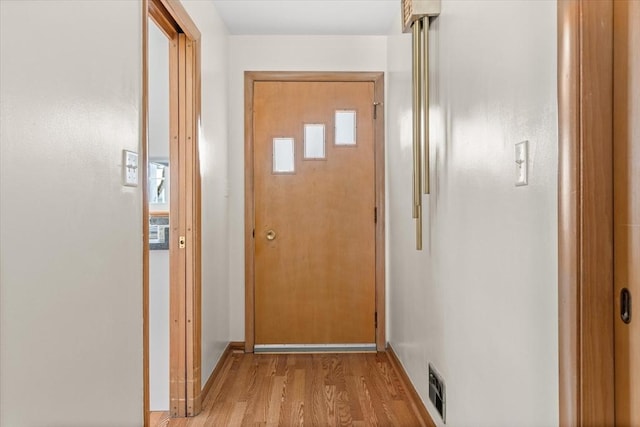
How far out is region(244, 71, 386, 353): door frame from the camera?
3.60 metres

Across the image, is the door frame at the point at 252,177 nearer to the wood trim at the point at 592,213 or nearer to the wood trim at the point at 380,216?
the wood trim at the point at 380,216

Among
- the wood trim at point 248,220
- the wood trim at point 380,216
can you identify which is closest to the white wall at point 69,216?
the wood trim at point 248,220

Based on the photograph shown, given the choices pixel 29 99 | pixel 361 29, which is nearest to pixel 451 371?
pixel 29 99

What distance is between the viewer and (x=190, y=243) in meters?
2.52

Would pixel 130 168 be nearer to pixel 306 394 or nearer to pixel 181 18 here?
pixel 181 18

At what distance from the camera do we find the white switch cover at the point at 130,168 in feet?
5.16

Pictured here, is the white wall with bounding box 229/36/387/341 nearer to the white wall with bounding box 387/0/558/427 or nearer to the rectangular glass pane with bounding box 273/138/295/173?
the rectangular glass pane with bounding box 273/138/295/173

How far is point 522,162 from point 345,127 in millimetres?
2425

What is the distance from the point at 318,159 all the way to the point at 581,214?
2.68 metres

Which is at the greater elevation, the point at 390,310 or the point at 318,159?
the point at 318,159

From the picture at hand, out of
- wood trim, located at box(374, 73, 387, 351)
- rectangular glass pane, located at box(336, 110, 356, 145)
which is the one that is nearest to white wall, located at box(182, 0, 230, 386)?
rectangular glass pane, located at box(336, 110, 356, 145)

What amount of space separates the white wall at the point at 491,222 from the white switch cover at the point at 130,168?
1.15 metres

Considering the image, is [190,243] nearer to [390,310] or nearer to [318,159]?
[318,159]

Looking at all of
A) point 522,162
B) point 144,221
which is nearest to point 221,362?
point 144,221
